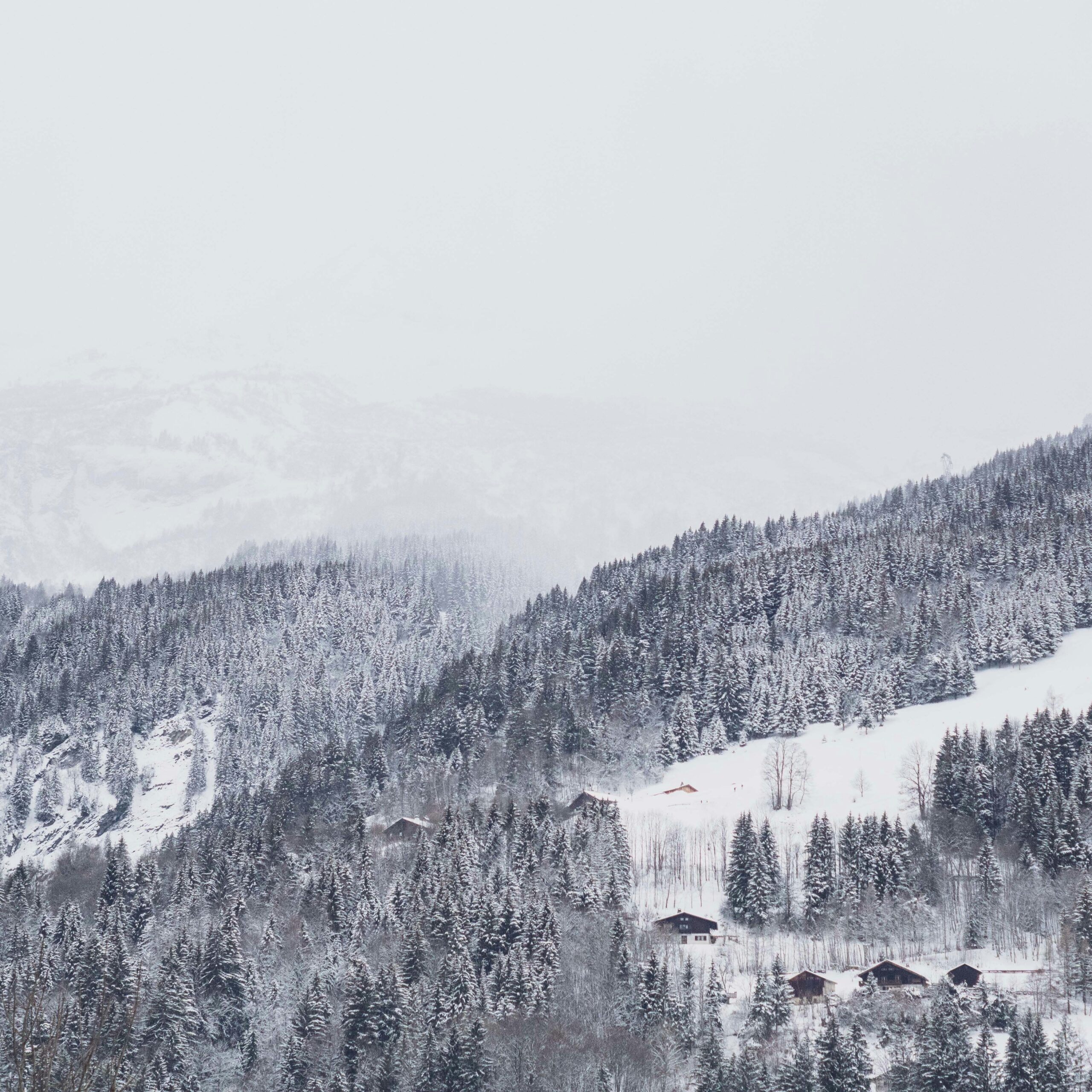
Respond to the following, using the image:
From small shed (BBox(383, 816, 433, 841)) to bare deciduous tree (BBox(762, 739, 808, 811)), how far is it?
36.8 m

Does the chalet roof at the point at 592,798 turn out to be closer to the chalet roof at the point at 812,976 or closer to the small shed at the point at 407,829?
the small shed at the point at 407,829

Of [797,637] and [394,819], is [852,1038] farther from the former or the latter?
[797,637]

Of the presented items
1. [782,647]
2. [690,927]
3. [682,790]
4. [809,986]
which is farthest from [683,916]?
[782,647]

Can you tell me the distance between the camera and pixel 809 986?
85875 millimetres

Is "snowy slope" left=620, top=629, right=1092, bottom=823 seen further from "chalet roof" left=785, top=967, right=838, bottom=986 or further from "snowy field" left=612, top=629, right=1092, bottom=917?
"chalet roof" left=785, top=967, right=838, bottom=986

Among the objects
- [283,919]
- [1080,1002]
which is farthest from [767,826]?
[283,919]

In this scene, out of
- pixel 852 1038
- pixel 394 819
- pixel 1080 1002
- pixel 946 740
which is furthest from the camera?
pixel 394 819

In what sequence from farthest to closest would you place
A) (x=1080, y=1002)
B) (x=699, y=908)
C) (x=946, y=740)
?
1. (x=946, y=740)
2. (x=699, y=908)
3. (x=1080, y=1002)

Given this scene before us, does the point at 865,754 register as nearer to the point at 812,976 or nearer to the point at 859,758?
the point at 859,758

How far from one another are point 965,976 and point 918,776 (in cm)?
3649

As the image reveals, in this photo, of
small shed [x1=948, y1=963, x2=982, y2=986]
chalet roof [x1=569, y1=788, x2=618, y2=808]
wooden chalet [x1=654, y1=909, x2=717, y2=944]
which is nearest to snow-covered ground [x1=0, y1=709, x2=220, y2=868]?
chalet roof [x1=569, y1=788, x2=618, y2=808]

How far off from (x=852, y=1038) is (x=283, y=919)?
180 feet

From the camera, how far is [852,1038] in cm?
7475

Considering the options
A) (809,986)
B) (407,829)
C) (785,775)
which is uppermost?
(785,775)
